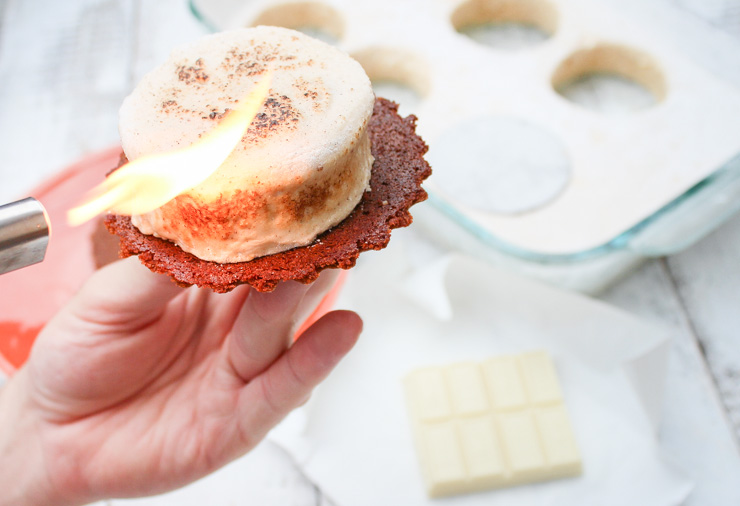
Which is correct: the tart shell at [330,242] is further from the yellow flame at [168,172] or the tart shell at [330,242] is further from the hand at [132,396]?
the hand at [132,396]

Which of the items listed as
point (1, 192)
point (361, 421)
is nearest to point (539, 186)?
point (361, 421)

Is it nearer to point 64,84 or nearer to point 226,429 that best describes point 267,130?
point 226,429

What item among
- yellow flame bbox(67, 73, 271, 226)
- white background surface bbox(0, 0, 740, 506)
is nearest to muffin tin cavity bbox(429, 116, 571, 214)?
white background surface bbox(0, 0, 740, 506)

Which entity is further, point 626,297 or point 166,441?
point 626,297

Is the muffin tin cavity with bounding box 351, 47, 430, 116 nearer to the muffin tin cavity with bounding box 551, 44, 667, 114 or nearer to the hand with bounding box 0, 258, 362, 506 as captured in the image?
the muffin tin cavity with bounding box 551, 44, 667, 114

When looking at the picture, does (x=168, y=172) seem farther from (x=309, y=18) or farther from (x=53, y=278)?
(x=309, y=18)
